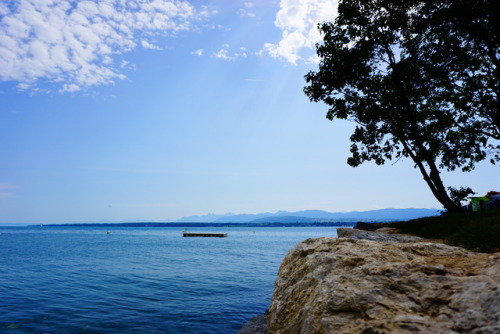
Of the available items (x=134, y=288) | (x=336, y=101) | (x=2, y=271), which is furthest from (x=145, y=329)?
(x=2, y=271)

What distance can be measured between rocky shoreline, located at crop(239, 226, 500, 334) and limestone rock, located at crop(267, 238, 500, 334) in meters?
0.01

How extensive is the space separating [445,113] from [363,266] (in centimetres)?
2280

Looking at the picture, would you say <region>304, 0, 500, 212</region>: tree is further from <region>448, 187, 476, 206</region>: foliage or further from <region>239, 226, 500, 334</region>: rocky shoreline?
<region>239, 226, 500, 334</region>: rocky shoreline

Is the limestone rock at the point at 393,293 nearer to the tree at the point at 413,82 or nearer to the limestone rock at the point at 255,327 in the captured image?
the limestone rock at the point at 255,327

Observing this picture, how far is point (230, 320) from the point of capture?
54.9 feet

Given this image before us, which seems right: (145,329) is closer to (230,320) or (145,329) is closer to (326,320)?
(230,320)

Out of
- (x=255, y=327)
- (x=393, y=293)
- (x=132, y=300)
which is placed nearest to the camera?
(x=393, y=293)

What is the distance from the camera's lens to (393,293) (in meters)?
4.74

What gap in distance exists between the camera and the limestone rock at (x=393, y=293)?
154 inches

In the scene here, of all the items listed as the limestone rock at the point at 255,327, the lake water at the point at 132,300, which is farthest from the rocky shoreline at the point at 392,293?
the lake water at the point at 132,300

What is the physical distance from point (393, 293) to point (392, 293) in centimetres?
1

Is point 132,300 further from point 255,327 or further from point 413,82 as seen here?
point 413,82

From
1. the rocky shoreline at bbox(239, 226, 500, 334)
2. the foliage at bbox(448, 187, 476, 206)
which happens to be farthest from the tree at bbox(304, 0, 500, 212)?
the rocky shoreline at bbox(239, 226, 500, 334)

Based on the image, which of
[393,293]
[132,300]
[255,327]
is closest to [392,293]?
[393,293]
